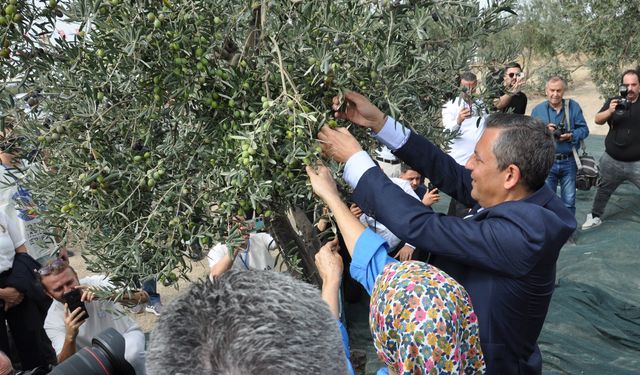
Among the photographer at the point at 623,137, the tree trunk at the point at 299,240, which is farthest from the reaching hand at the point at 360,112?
the photographer at the point at 623,137

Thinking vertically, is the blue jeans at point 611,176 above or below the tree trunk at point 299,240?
below

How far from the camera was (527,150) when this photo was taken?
2.23 metres

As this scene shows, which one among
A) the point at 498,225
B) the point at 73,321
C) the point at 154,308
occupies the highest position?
the point at 498,225

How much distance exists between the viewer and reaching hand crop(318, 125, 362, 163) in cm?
208

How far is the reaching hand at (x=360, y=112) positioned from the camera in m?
2.17

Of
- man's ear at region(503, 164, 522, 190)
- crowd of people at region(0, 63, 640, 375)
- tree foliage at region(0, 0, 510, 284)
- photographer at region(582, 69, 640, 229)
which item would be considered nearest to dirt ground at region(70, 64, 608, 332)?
crowd of people at region(0, 63, 640, 375)

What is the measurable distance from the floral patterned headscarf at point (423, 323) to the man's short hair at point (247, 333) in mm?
477

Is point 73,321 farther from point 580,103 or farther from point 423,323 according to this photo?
point 580,103

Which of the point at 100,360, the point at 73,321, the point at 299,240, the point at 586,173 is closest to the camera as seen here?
the point at 100,360

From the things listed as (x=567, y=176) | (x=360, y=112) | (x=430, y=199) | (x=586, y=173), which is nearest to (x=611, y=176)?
(x=586, y=173)

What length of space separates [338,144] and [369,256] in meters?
0.42

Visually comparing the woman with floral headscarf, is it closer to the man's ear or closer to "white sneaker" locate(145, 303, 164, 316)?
the man's ear

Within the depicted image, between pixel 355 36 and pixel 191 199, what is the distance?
84 cm

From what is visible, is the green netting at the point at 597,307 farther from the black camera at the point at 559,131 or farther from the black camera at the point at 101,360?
the black camera at the point at 101,360
